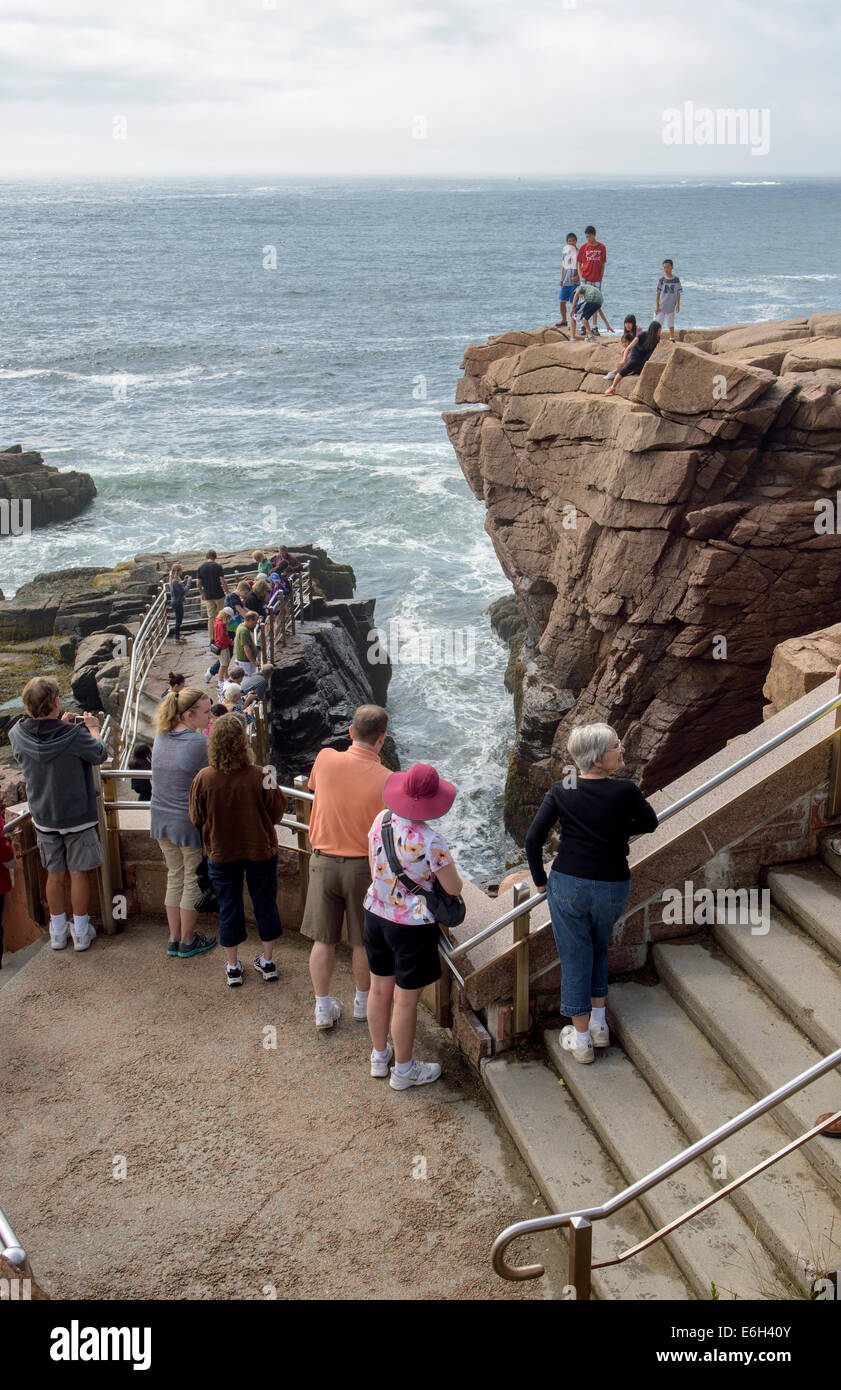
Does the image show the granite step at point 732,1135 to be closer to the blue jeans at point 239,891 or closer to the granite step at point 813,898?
the granite step at point 813,898

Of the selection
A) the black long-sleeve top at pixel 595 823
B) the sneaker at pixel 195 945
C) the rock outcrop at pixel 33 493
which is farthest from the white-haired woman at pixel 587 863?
the rock outcrop at pixel 33 493

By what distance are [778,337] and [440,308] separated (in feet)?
272

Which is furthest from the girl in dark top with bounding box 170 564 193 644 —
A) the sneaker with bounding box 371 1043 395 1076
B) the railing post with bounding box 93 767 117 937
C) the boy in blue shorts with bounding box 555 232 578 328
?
the sneaker with bounding box 371 1043 395 1076

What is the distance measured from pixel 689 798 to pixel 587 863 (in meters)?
0.78

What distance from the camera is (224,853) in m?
6.10

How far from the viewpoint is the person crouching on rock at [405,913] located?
17.5ft

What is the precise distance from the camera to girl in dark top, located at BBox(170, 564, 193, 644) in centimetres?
2002

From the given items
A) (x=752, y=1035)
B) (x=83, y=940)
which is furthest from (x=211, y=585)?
(x=752, y=1035)

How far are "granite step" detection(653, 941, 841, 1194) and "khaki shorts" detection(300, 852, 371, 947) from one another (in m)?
1.59

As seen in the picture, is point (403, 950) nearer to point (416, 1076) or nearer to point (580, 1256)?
point (416, 1076)

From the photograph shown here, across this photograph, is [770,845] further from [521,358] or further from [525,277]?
[525,277]

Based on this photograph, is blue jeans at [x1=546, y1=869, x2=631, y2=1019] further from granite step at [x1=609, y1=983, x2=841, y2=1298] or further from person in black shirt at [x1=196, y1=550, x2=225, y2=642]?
person in black shirt at [x1=196, y1=550, x2=225, y2=642]

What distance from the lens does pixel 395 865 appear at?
211 inches
